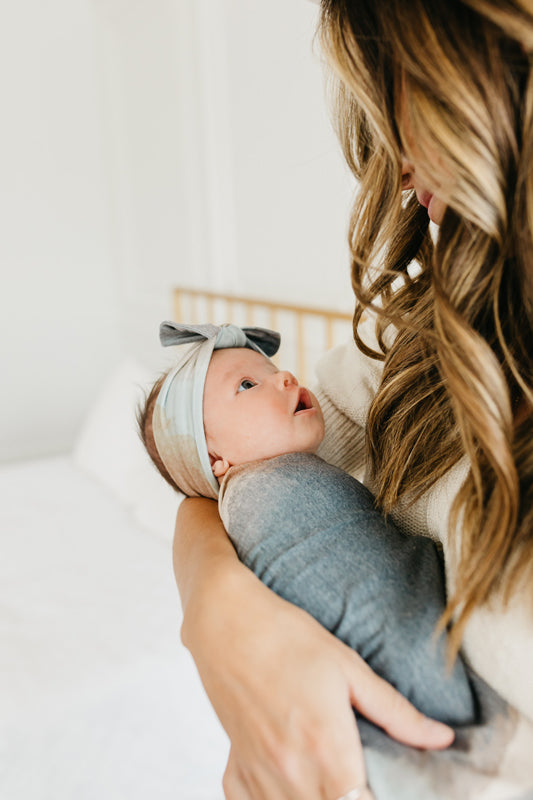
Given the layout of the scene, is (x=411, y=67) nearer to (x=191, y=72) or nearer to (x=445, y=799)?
(x=445, y=799)

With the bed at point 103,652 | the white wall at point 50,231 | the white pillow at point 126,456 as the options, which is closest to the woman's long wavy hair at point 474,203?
the bed at point 103,652

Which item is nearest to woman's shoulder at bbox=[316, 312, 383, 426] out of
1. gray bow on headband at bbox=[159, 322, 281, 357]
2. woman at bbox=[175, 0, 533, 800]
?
gray bow on headband at bbox=[159, 322, 281, 357]

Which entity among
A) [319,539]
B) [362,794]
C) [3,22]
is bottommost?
[362,794]

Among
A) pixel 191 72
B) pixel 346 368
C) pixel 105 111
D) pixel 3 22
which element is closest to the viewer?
pixel 346 368

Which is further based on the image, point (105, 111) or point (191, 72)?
point (105, 111)

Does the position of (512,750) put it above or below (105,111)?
below

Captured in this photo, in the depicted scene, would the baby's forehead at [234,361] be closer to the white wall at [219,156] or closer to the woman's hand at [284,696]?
the woman's hand at [284,696]

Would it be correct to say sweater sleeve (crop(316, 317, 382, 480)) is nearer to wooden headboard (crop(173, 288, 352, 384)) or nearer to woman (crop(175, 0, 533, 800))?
woman (crop(175, 0, 533, 800))

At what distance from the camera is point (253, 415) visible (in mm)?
878

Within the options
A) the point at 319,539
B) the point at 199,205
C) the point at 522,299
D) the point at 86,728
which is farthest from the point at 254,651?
the point at 199,205

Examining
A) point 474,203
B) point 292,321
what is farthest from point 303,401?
point 292,321

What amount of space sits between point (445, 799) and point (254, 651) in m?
0.19

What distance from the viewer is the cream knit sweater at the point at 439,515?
0.58 m

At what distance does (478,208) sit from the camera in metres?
0.58
